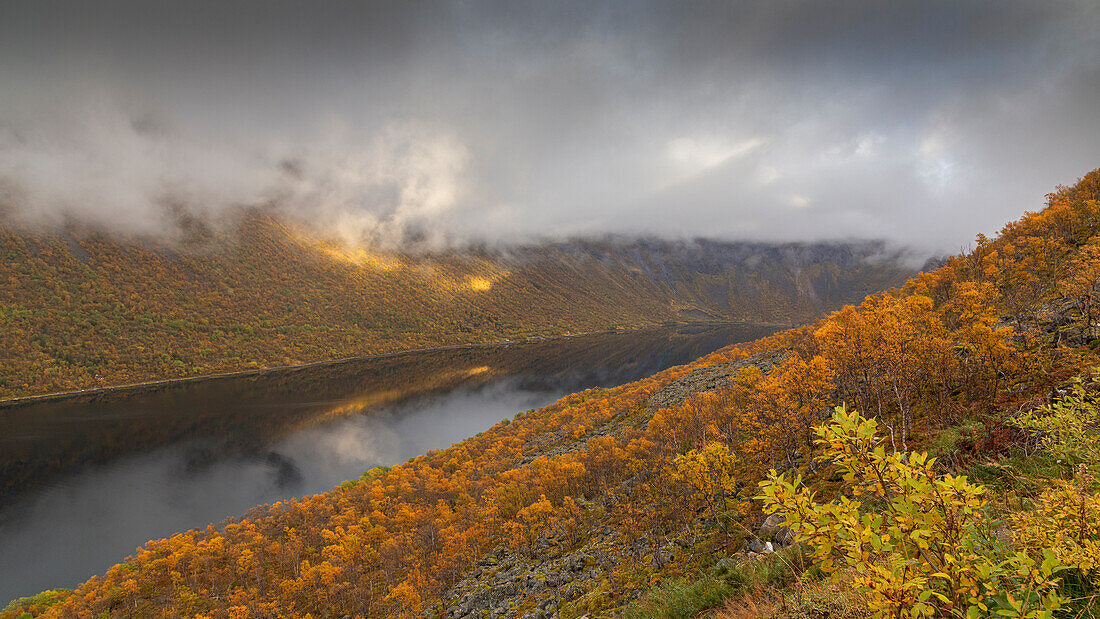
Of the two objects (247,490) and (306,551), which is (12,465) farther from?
(306,551)

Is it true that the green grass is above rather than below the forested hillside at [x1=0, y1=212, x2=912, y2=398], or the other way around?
below

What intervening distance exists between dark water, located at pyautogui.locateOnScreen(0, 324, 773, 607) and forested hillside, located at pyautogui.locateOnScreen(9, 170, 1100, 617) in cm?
1340

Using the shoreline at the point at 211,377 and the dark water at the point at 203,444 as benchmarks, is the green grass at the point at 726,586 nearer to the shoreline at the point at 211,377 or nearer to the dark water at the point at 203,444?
the dark water at the point at 203,444

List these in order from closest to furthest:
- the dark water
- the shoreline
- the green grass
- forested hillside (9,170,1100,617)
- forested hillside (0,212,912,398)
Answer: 1. forested hillside (9,170,1100,617)
2. the green grass
3. the dark water
4. the shoreline
5. forested hillside (0,212,912,398)

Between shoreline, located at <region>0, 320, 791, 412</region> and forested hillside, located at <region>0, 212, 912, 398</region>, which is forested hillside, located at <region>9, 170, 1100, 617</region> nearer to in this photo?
shoreline, located at <region>0, 320, 791, 412</region>

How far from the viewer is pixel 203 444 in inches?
2234

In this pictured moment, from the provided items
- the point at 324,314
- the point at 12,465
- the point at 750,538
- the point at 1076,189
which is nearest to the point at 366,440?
the point at 12,465

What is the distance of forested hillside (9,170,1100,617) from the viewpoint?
230 centimetres

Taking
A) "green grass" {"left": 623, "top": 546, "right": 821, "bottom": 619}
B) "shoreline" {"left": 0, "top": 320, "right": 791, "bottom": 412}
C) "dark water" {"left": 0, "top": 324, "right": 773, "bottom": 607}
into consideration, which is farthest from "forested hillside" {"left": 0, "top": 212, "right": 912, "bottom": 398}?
"green grass" {"left": 623, "top": 546, "right": 821, "bottom": 619}

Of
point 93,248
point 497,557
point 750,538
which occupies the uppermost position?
point 93,248

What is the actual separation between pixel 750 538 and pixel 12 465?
278 feet

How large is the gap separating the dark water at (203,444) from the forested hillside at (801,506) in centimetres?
1340

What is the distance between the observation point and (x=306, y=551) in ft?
84.3

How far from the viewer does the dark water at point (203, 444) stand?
3772 centimetres
